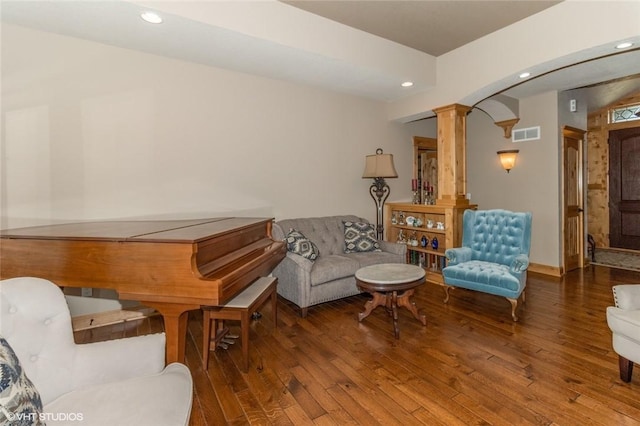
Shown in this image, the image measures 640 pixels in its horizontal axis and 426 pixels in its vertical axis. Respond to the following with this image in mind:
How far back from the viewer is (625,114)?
6.15 m

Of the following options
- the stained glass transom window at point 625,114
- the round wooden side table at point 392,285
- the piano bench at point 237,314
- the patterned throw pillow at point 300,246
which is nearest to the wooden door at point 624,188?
the stained glass transom window at point 625,114

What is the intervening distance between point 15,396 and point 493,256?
155 inches

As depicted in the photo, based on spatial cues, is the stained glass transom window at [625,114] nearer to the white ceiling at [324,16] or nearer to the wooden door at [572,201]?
the wooden door at [572,201]

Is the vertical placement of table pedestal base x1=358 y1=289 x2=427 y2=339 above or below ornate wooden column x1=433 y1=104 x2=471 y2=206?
below

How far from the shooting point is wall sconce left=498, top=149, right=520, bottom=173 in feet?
16.7

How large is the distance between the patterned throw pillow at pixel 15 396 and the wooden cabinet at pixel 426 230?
405 centimetres

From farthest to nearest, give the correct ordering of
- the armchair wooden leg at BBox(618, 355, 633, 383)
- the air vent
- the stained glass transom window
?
the stained glass transom window → the air vent → the armchair wooden leg at BBox(618, 355, 633, 383)

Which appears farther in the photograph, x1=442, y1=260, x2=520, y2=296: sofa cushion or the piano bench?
x1=442, y1=260, x2=520, y2=296: sofa cushion

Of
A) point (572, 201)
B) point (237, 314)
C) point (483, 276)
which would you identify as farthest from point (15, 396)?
point (572, 201)

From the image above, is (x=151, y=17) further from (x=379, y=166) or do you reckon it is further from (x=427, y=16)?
(x=379, y=166)

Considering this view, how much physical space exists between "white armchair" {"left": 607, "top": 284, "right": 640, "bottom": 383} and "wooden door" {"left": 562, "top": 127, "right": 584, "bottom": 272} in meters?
3.08

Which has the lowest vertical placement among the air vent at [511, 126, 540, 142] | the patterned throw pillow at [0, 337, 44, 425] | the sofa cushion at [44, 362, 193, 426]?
the sofa cushion at [44, 362, 193, 426]

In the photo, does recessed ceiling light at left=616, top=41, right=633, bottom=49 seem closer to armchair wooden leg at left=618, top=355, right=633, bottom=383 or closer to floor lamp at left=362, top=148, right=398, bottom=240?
floor lamp at left=362, top=148, right=398, bottom=240

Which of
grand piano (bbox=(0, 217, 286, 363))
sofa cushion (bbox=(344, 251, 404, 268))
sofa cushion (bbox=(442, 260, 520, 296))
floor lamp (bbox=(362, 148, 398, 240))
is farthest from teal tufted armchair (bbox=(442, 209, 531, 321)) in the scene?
grand piano (bbox=(0, 217, 286, 363))
